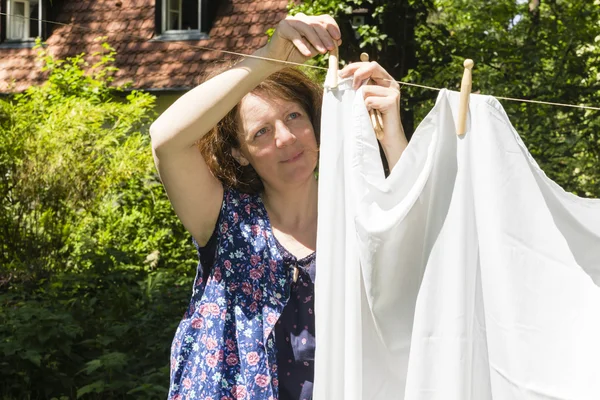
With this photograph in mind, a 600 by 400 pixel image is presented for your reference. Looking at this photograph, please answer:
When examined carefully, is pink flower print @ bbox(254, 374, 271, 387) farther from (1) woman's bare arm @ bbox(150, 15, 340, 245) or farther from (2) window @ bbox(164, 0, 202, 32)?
(2) window @ bbox(164, 0, 202, 32)

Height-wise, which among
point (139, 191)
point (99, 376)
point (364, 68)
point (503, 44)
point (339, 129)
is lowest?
point (99, 376)

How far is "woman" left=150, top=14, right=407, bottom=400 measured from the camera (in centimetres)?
216

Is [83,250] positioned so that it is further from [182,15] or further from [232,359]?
[232,359]

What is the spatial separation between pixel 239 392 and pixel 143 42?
34.8 feet

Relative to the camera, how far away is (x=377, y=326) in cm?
213

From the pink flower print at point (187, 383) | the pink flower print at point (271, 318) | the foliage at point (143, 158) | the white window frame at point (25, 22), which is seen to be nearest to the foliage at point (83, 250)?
the foliage at point (143, 158)

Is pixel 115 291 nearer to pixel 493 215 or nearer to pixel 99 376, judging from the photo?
pixel 99 376

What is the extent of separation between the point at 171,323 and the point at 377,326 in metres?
3.77

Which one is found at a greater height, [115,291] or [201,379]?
[201,379]

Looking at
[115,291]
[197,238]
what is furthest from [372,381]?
[115,291]

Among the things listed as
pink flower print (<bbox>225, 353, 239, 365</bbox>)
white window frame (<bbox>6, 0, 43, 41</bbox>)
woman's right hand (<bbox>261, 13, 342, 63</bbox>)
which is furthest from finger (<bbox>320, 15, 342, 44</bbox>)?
white window frame (<bbox>6, 0, 43, 41</bbox>)

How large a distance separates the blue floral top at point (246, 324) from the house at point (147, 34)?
9208 mm

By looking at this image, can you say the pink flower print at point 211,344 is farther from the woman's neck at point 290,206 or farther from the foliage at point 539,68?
the foliage at point 539,68

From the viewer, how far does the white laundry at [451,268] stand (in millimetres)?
2010
